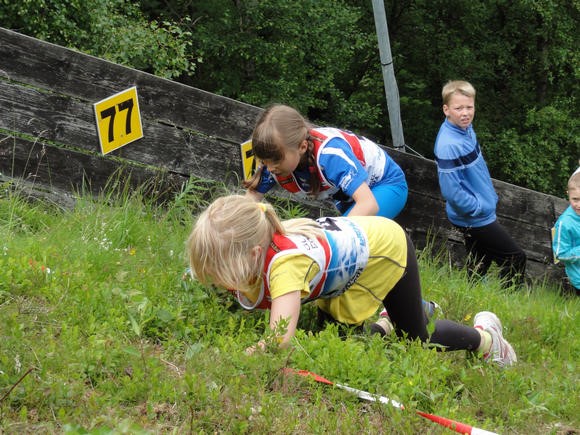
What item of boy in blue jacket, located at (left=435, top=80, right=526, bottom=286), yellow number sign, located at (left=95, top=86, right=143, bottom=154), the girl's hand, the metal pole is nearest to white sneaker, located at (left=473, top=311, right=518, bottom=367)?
the girl's hand

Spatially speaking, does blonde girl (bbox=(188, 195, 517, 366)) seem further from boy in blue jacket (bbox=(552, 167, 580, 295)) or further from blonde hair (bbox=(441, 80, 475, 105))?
blonde hair (bbox=(441, 80, 475, 105))

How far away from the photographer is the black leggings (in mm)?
3963

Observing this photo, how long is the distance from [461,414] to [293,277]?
0.93 metres

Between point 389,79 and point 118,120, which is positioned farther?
point 389,79

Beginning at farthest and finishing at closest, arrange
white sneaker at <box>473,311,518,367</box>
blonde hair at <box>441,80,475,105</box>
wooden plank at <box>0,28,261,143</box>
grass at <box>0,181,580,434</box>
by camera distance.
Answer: blonde hair at <box>441,80,475,105</box>
wooden plank at <box>0,28,261,143</box>
white sneaker at <box>473,311,518,367</box>
grass at <box>0,181,580,434</box>

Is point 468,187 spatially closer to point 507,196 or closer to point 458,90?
point 458,90

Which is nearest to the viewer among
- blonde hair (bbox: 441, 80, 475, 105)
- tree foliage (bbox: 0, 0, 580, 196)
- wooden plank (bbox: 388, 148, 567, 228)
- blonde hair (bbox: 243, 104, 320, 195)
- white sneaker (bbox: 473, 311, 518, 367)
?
white sneaker (bbox: 473, 311, 518, 367)

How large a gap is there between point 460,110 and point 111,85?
267 centimetres

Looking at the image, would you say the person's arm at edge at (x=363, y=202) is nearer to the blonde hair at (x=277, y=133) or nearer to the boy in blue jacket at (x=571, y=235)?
the blonde hair at (x=277, y=133)

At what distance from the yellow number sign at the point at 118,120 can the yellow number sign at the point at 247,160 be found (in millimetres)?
800

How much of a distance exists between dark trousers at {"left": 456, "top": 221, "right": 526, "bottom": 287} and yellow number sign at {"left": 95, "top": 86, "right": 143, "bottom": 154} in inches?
107

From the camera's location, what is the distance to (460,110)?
245 inches

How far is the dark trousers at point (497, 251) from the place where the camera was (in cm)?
633

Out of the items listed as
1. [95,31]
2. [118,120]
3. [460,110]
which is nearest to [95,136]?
[118,120]
